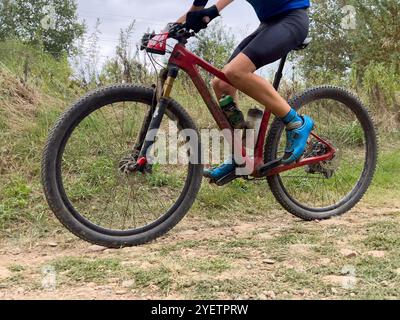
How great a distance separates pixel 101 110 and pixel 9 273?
114cm

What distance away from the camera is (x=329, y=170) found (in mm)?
3984

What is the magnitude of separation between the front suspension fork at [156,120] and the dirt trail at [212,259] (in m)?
0.59

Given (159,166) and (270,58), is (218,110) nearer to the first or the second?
(270,58)

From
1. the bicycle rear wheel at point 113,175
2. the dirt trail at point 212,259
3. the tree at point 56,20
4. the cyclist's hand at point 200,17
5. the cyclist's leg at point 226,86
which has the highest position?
the tree at point 56,20

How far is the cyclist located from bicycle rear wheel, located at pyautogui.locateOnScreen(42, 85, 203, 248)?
422mm

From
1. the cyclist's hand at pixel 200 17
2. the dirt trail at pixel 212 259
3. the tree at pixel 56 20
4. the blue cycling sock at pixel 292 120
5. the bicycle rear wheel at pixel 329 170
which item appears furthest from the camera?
the tree at pixel 56 20

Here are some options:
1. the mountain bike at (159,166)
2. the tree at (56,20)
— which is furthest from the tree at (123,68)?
the tree at (56,20)

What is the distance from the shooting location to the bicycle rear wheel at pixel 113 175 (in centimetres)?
299

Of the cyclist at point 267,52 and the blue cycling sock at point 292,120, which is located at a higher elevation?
the cyclist at point 267,52

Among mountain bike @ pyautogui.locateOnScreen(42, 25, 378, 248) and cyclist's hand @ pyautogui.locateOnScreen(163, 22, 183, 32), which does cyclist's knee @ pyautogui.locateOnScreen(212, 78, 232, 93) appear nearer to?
mountain bike @ pyautogui.locateOnScreen(42, 25, 378, 248)

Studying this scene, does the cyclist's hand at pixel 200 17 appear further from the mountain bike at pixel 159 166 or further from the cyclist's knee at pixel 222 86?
the cyclist's knee at pixel 222 86

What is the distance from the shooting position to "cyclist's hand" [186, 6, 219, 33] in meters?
3.11

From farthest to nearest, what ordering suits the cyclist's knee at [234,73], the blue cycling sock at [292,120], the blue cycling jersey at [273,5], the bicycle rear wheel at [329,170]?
1. the bicycle rear wheel at [329,170]
2. the blue cycling sock at [292,120]
3. the blue cycling jersey at [273,5]
4. the cyclist's knee at [234,73]
